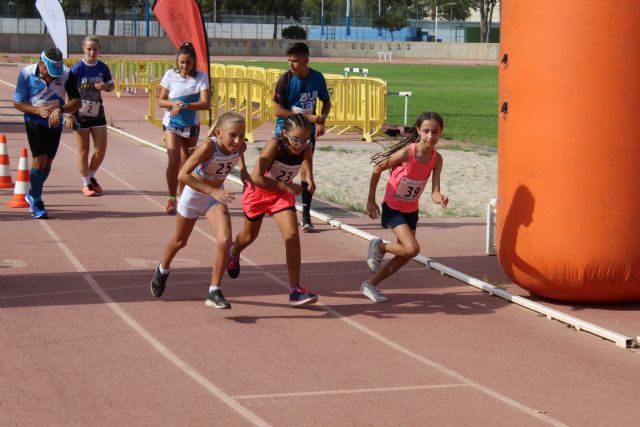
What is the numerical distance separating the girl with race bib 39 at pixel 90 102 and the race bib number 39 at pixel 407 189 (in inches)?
245

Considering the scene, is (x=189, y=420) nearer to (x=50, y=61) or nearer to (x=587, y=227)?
(x=587, y=227)

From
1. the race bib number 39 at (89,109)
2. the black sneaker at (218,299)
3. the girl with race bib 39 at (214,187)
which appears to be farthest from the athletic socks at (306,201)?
the black sneaker at (218,299)

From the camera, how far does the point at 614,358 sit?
25.7ft

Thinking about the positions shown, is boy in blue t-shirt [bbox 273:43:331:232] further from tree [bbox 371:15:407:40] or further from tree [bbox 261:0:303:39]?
tree [bbox 371:15:407:40]

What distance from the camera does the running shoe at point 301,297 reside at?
8961 mm

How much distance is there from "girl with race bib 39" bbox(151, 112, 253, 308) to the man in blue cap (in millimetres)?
4459

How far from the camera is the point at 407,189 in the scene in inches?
369

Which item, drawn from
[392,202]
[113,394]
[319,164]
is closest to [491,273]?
[392,202]

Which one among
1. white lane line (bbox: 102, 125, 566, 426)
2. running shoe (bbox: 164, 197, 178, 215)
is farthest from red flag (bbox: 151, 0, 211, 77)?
white lane line (bbox: 102, 125, 566, 426)

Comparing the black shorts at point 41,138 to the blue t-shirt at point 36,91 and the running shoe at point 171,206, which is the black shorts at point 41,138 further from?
the running shoe at point 171,206

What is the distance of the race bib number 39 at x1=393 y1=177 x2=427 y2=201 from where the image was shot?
9.34 m

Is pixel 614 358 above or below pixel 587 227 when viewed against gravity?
below

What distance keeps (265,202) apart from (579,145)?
246 centimetres

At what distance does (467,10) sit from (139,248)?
127898mm
